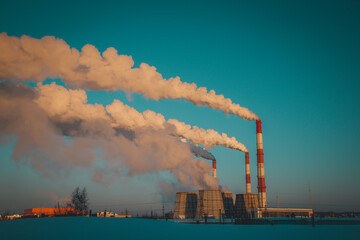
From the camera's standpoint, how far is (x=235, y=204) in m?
71.1

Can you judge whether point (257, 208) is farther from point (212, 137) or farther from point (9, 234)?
point (9, 234)

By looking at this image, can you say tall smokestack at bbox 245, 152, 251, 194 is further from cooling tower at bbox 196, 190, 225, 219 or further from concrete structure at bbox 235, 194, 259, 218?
cooling tower at bbox 196, 190, 225, 219

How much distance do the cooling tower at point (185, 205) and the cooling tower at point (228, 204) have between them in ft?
24.0

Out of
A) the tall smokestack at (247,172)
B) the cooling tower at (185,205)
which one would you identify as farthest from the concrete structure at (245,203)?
the cooling tower at (185,205)

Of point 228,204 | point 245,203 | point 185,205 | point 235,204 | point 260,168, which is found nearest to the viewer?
point 260,168

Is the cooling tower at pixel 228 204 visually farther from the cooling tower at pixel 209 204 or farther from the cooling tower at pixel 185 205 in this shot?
the cooling tower at pixel 209 204

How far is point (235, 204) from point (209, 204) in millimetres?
10370

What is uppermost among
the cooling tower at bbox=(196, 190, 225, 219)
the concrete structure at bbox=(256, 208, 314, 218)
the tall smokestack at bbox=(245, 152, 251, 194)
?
the tall smokestack at bbox=(245, 152, 251, 194)

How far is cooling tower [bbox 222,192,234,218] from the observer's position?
231 ft

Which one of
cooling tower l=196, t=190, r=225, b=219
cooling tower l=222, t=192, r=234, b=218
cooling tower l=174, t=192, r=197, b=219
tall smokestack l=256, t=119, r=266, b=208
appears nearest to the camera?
tall smokestack l=256, t=119, r=266, b=208

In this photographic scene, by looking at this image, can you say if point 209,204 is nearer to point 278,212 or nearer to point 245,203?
point 245,203

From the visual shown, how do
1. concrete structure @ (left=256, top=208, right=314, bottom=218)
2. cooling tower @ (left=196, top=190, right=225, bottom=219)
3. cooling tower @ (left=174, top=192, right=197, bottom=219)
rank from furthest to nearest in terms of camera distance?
cooling tower @ (left=174, top=192, right=197, bottom=219)
concrete structure @ (left=256, top=208, right=314, bottom=218)
cooling tower @ (left=196, top=190, right=225, bottom=219)

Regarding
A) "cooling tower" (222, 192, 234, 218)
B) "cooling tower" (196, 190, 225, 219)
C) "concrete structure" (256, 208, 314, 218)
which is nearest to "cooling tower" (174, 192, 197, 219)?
"cooling tower" (196, 190, 225, 219)

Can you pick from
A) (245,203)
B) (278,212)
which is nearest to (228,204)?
(245,203)
